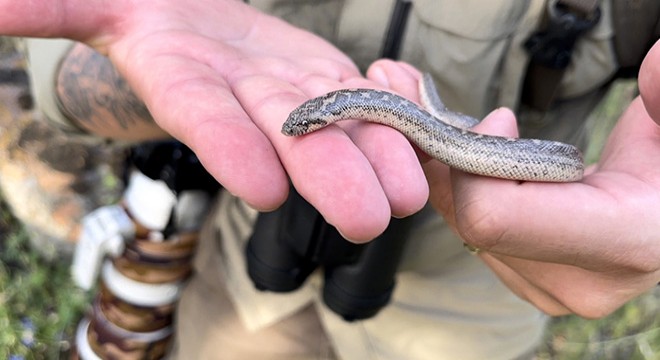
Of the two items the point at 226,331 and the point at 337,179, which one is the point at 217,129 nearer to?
the point at 337,179

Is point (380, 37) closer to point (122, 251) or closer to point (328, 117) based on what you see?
point (328, 117)

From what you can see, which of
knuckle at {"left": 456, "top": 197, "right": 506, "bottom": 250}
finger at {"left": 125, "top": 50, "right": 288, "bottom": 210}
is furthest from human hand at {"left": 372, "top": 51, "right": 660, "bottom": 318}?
finger at {"left": 125, "top": 50, "right": 288, "bottom": 210}

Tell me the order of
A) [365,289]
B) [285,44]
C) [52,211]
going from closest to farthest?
[285,44] → [365,289] → [52,211]

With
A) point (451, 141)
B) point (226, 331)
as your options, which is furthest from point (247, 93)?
point (226, 331)

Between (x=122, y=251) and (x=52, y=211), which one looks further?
(x=52, y=211)

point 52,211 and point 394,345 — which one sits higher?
Answer: point 394,345

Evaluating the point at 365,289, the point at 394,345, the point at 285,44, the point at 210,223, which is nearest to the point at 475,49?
the point at 285,44

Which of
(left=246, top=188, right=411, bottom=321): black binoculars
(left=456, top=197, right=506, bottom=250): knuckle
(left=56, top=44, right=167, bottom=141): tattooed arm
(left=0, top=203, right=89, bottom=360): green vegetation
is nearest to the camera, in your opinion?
(left=456, top=197, right=506, bottom=250): knuckle

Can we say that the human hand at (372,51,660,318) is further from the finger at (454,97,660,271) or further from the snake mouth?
the snake mouth
